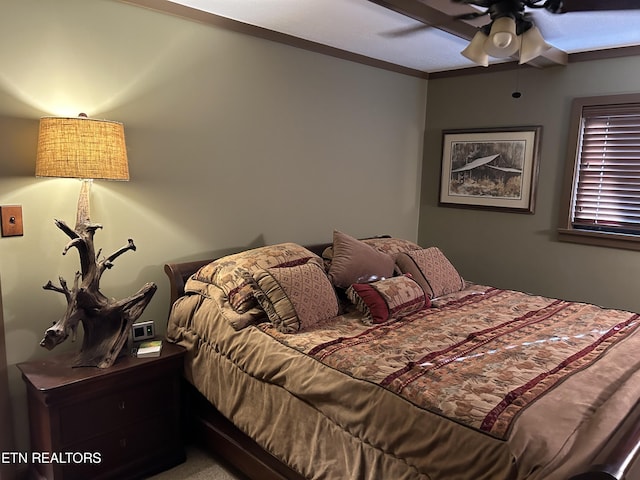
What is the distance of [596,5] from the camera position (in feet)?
7.61

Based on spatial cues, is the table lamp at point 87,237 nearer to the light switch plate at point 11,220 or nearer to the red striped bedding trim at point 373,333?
the light switch plate at point 11,220

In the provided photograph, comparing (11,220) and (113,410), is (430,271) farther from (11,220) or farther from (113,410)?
(11,220)

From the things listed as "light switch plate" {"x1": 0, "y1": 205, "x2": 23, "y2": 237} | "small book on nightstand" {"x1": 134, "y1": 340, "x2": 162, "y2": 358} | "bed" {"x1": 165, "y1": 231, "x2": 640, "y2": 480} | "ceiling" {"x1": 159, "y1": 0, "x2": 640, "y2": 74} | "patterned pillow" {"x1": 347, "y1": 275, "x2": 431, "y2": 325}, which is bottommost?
"small book on nightstand" {"x1": 134, "y1": 340, "x2": 162, "y2": 358}

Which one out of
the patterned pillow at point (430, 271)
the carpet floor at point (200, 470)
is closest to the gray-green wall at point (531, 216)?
the patterned pillow at point (430, 271)

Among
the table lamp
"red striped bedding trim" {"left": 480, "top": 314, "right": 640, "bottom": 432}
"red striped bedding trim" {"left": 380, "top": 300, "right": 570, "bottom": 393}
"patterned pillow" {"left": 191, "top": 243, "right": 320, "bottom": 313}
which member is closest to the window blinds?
"red striped bedding trim" {"left": 380, "top": 300, "right": 570, "bottom": 393}

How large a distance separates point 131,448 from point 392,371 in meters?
1.36

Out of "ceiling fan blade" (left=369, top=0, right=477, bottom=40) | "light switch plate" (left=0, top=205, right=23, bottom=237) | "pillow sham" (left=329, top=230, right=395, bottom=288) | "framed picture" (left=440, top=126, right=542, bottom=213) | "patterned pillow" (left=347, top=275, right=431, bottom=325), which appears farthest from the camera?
"framed picture" (left=440, top=126, right=542, bottom=213)

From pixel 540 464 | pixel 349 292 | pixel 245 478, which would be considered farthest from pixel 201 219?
pixel 540 464

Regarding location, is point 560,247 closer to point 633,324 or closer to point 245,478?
point 633,324

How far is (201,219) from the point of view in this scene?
2.83 m

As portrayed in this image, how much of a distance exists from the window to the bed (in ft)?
2.86

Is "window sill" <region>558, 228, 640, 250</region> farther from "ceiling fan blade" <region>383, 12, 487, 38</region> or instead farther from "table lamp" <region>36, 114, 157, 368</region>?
"table lamp" <region>36, 114, 157, 368</region>

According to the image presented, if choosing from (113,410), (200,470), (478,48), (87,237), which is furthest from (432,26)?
(200,470)

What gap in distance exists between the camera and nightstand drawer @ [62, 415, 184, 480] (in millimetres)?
2096
